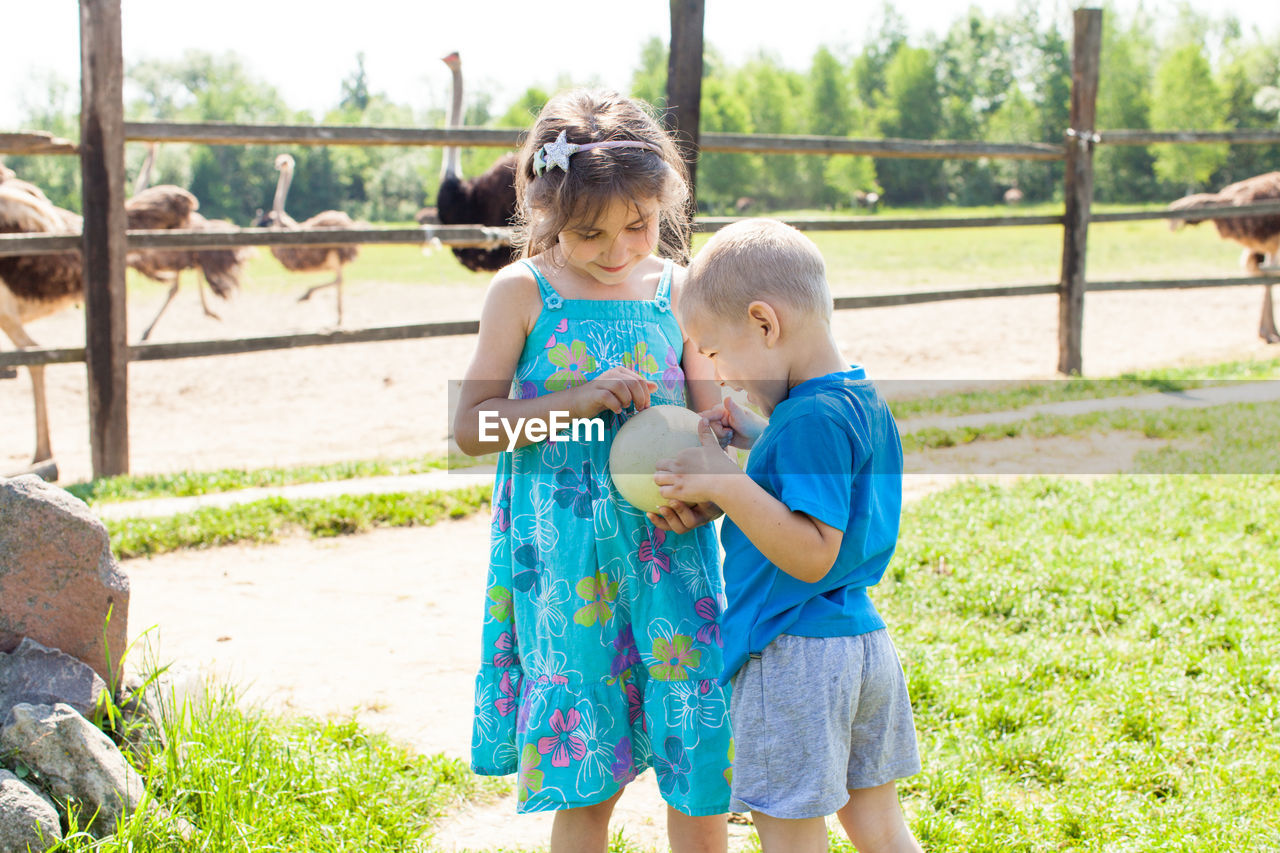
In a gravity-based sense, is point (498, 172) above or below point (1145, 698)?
above

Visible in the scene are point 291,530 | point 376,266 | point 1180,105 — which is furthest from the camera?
point 1180,105

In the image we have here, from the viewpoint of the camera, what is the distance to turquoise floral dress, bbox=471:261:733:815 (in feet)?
6.25

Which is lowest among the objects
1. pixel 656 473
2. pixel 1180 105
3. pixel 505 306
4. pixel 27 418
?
pixel 27 418

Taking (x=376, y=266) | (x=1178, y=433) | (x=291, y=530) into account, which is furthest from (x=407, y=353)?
(x=376, y=266)

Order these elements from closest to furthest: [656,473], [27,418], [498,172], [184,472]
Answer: [656,473]
[184,472]
[498,172]
[27,418]

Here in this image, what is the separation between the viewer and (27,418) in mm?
8781

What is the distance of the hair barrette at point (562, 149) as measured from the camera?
1.88m

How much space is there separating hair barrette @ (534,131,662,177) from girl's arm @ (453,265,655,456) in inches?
7.9

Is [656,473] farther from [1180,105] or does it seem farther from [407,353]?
[1180,105]

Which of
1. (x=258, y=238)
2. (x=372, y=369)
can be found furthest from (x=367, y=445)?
(x=372, y=369)

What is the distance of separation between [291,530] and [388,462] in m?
1.23

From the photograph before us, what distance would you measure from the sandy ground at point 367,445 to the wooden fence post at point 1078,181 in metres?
0.45

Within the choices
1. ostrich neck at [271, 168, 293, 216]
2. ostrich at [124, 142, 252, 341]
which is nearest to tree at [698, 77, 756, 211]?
ostrich neck at [271, 168, 293, 216]

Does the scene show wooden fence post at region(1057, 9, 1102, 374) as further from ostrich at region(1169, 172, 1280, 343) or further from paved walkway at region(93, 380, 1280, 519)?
ostrich at region(1169, 172, 1280, 343)
